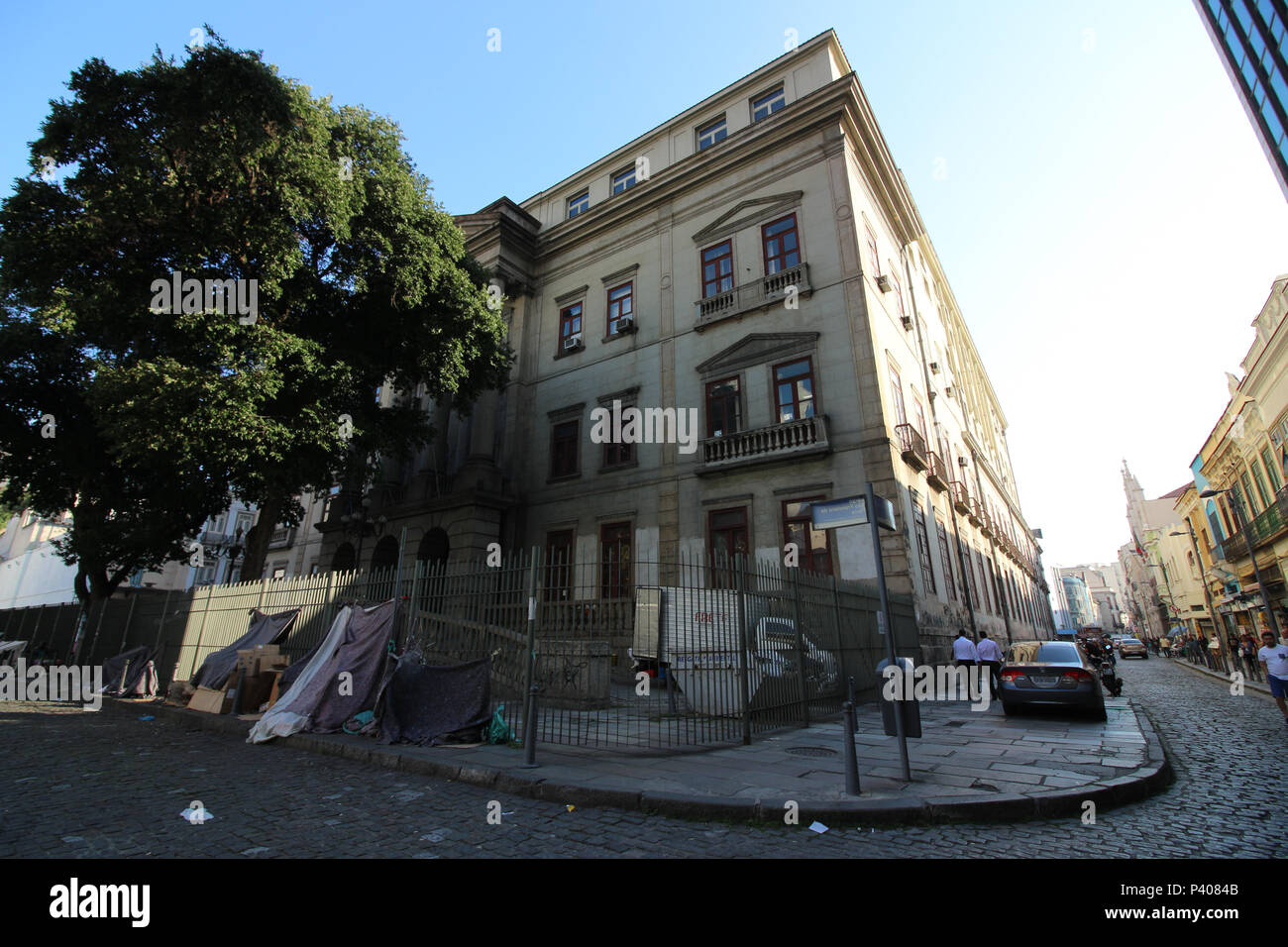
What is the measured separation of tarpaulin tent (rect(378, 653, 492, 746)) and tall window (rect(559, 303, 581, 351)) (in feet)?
57.1

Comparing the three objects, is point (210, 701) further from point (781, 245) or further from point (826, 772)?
point (781, 245)

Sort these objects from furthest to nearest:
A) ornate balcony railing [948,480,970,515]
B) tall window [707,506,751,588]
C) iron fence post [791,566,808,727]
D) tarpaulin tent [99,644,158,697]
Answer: ornate balcony railing [948,480,970,515], tall window [707,506,751,588], tarpaulin tent [99,644,158,697], iron fence post [791,566,808,727]

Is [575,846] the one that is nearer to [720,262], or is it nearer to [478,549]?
[478,549]

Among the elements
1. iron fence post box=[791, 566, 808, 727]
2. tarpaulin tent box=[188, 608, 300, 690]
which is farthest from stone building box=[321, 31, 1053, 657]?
tarpaulin tent box=[188, 608, 300, 690]

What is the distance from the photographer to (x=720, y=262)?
20625mm

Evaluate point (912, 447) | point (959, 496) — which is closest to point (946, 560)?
point (959, 496)

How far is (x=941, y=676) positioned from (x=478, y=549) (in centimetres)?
1500

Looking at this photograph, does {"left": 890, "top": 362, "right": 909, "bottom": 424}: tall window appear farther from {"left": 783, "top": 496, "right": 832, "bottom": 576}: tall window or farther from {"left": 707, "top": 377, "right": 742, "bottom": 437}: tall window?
{"left": 707, "top": 377, "right": 742, "bottom": 437}: tall window

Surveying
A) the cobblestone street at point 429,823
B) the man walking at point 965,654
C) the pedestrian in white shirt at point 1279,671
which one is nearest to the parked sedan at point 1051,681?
the man walking at point 965,654

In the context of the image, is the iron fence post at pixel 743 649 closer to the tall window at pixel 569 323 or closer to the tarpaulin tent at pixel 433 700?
the tarpaulin tent at pixel 433 700

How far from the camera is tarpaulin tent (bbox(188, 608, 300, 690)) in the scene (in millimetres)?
12031

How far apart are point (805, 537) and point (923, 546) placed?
402cm

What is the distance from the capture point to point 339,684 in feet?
30.8
